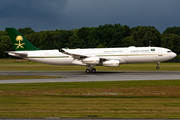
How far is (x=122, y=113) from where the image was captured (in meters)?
13.1

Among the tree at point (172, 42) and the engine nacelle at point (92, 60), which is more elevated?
the tree at point (172, 42)

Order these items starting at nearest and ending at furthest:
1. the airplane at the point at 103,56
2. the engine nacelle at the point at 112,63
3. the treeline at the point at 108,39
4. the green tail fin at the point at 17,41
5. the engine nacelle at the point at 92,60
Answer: the engine nacelle at the point at 112,63 < the engine nacelle at the point at 92,60 < the airplane at the point at 103,56 < the green tail fin at the point at 17,41 < the treeline at the point at 108,39

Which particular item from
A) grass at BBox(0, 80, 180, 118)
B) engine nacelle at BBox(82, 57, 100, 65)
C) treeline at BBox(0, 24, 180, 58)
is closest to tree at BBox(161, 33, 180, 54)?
treeline at BBox(0, 24, 180, 58)

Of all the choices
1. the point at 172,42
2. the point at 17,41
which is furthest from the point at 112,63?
the point at 172,42

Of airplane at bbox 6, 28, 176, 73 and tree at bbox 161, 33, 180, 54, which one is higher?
tree at bbox 161, 33, 180, 54

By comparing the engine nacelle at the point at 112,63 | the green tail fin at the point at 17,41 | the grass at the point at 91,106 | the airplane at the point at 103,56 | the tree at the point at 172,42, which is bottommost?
the grass at the point at 91,106

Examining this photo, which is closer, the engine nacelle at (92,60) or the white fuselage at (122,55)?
the engine nacelle at (92,60)

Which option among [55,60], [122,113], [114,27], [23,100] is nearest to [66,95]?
[23,100]

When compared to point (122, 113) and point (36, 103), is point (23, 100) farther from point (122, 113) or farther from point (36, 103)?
point (122, 113)

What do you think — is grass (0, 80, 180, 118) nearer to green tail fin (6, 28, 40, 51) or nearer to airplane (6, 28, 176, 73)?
airplane (6, 28, 176, 73)

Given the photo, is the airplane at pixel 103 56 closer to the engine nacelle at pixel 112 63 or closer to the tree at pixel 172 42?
the engine nacelle at pixel 112 63

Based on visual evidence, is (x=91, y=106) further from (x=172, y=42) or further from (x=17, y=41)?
(x=172, y=42)

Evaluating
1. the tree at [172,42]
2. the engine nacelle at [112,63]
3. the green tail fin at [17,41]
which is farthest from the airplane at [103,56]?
the tree at [172,42]

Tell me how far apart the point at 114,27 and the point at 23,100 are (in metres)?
142
